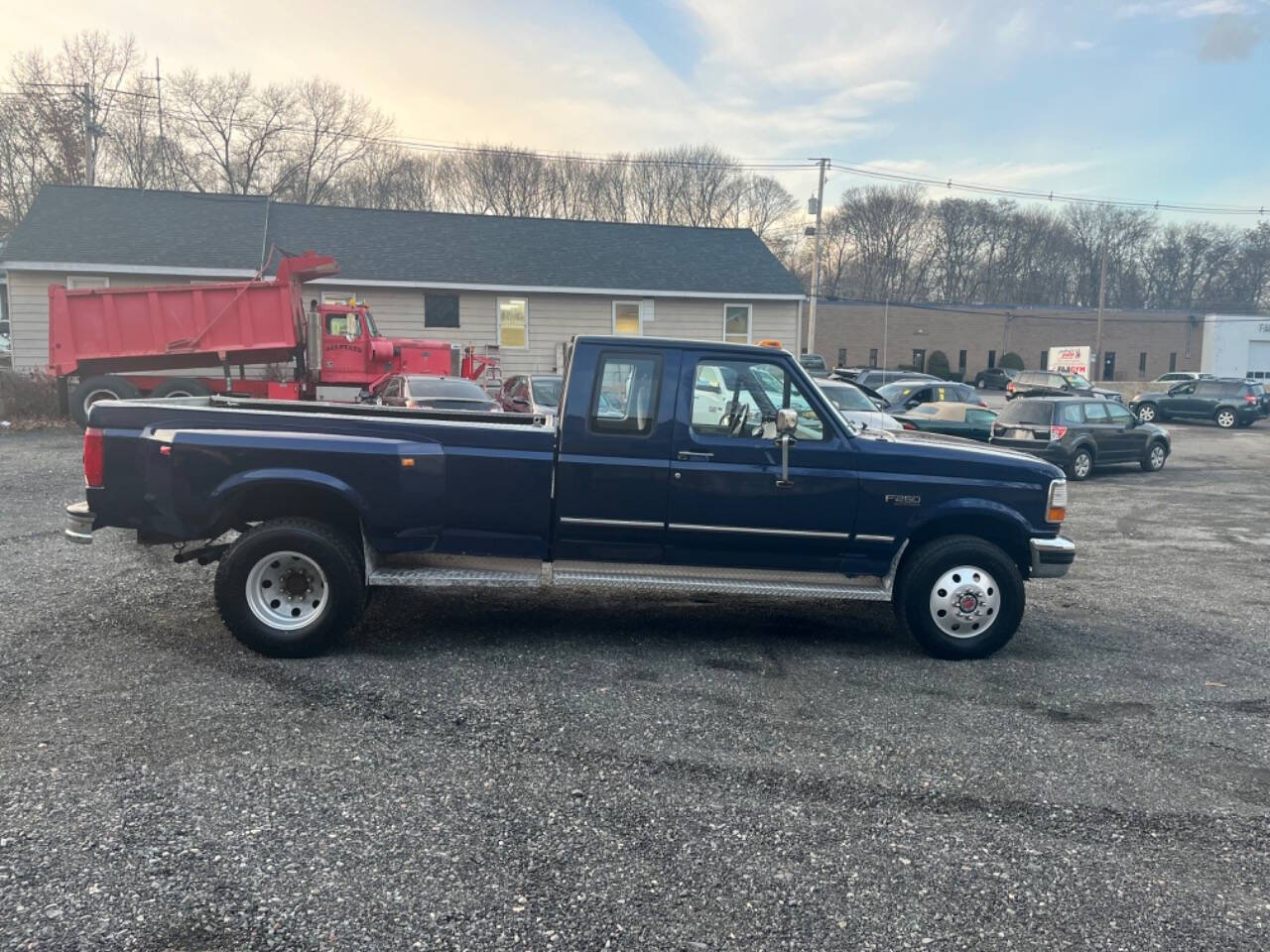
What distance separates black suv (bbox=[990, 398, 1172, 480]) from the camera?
1648 cm

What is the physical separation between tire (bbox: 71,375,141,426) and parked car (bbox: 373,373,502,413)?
6277 millimetres

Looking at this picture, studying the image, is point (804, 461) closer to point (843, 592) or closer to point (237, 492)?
point (843, 592)

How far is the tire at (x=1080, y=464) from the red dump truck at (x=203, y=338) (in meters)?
13.5

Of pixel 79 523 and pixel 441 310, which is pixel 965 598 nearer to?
pixel 79 523

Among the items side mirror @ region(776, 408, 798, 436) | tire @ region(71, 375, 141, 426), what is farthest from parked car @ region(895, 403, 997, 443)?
tire @ region(71, 375, 141, 426)

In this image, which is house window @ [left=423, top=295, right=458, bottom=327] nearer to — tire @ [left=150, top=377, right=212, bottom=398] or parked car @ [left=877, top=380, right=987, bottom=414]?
tire @ [left=150, top=377, right=212, bottom=398]

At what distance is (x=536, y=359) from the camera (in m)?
25.7

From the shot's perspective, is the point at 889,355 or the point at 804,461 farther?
the point at 889,355

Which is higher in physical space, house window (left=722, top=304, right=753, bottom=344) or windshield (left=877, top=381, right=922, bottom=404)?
house window (left=722, top=304, right=753, bottom=344)

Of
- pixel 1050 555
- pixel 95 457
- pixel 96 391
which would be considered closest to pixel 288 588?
pixel 95 457

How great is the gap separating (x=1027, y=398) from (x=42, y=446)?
17.8 metres

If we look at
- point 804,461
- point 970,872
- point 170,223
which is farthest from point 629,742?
point 170,223

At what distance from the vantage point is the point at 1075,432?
16672 mm

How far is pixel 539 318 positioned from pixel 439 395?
12.3 metres
